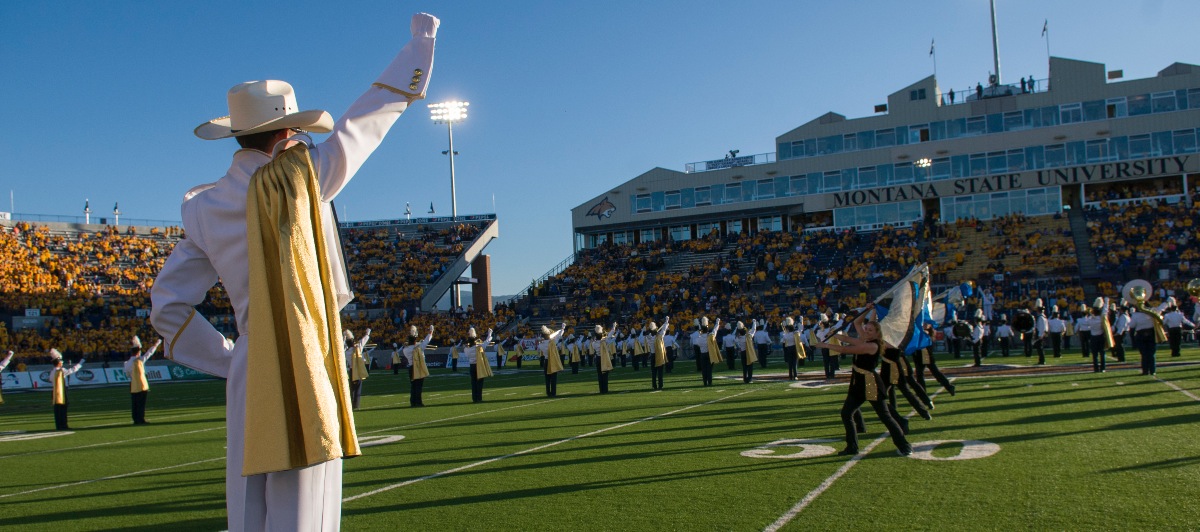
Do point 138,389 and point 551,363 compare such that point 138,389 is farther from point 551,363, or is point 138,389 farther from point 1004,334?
point 1004,334

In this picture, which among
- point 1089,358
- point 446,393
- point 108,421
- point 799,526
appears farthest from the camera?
point 1089,358

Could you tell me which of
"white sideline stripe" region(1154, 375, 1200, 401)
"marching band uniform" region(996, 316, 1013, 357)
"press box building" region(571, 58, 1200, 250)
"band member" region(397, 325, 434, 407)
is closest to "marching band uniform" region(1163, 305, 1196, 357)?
"marching band uniform" region(996, 316, 1013, 357)

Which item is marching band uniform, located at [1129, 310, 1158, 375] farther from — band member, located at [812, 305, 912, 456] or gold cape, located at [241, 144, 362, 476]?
gold cape, located at [241, 144, 362, 476]

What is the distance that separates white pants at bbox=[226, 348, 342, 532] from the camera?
2.52 meters

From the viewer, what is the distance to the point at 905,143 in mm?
48094

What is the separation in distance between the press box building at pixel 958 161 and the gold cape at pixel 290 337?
47.5 metres

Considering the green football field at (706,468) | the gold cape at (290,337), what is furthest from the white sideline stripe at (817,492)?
the gold cape at (290,337)

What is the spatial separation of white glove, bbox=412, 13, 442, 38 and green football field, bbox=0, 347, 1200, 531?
3.82 m

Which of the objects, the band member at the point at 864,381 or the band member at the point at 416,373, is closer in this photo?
the band member at the point at 864,381

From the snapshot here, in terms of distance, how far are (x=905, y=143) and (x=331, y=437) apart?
49.3 metres

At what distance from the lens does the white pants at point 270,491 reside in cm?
252

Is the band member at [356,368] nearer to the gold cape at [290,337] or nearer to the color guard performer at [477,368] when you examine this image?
the color guard performer at [477,368]

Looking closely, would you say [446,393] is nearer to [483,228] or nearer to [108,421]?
[108,421]

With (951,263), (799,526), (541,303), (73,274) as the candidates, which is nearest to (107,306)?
(73,274)
